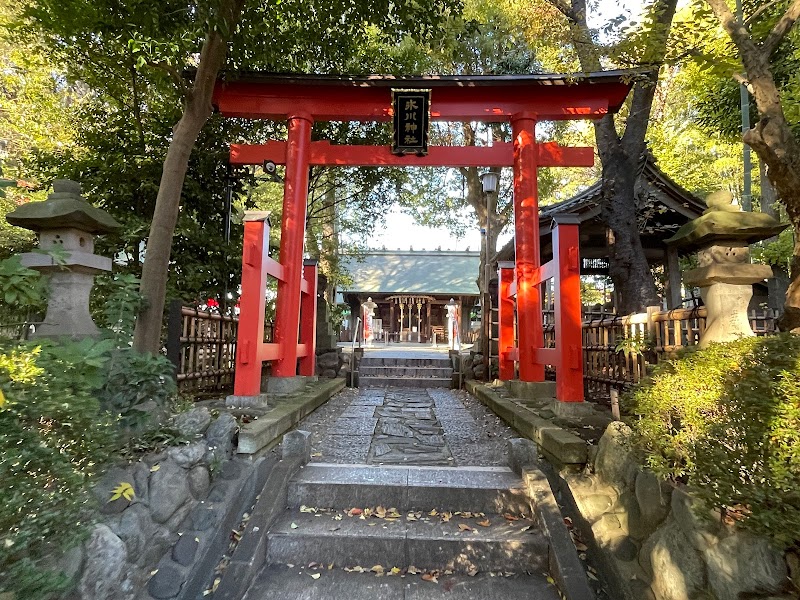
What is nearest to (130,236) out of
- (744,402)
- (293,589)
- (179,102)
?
(179,102)

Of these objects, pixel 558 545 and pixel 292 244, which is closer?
pixel 558 545

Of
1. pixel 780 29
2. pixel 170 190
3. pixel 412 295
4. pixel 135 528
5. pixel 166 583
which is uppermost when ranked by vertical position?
pixel 780 29

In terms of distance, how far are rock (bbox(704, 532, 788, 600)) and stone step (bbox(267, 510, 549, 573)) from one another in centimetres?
103

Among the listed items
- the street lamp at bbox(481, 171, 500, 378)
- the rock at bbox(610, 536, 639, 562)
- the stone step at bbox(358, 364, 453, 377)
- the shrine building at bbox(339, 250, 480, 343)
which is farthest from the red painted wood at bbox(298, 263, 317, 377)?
the shrine building at bbox(339, 250, 480, 343)

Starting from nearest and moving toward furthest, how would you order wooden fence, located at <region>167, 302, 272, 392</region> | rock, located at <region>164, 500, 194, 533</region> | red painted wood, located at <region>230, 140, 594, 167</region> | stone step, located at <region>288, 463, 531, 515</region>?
rock, located at <region>164, 500, 194, 533</region> < stone step, located at <region>288, 463, 531, 515</region> < wooden fence, located at <region>167, 302, 272, 392</region> < red painted wood, located at <region>230, 140, 594, 167</region>

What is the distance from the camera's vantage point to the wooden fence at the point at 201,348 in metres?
4.82

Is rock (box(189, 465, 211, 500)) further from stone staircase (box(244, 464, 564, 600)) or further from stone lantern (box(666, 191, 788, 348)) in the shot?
stone lantern (box(666, 191, 788, 348))

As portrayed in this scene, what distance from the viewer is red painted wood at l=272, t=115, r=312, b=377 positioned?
624 centimetres

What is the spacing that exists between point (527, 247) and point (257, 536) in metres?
5.14

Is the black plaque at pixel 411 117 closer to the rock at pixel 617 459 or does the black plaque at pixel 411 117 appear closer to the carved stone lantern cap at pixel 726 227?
the carved stone lantern cap at pixel 726 227

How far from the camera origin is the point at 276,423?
4.13 metres

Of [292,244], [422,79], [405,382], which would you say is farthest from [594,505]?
[405,382]

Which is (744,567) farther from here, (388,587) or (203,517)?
(203,517)

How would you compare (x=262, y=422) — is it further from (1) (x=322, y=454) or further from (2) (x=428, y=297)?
(2) (x=428, y=297)
